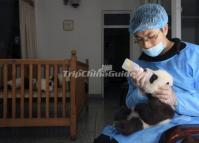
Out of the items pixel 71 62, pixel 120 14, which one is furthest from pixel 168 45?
pixel 120 14

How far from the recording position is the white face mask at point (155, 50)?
145cm

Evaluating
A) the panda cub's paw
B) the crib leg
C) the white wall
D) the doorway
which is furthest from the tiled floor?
the doorway

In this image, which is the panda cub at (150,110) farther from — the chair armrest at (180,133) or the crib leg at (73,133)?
the crib leg at (73,133)

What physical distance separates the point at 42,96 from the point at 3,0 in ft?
11.9

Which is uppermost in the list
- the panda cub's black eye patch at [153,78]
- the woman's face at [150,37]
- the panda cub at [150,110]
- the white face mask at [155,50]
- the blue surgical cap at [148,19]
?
the blue surgical cap at [148,19]

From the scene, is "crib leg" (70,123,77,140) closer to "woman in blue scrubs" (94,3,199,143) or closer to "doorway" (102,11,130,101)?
"woman in blue scrubs" (94,3,199,143)

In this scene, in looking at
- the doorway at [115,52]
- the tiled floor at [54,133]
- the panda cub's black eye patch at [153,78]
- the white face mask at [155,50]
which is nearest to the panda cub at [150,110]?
the panda cub's black eye patch at [153,78]

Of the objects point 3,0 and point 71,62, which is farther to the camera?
point 3,0

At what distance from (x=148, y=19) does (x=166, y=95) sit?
304 mm

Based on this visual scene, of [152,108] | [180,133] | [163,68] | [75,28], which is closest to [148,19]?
[163,68]

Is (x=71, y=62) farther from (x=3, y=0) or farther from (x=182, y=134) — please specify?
(x=3, y=0)

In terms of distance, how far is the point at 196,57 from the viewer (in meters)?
1.44

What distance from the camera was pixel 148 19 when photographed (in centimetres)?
139

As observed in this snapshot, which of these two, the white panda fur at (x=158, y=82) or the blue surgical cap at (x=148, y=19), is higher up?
Answer: the blue surgical cap at (x=148, y=19)
